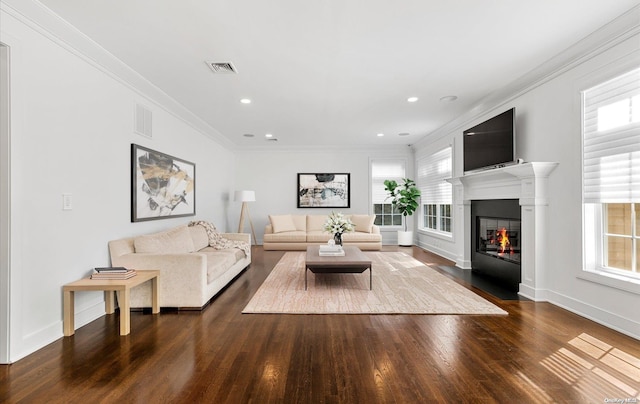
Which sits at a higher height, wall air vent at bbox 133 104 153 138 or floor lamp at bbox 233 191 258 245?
wall air vent at bbox 133 104 153 138

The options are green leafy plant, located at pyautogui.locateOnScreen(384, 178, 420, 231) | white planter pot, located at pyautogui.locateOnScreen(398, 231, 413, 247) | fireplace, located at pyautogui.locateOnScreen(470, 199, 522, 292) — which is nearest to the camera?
fireplace, located at pyautogui.locateOnScreen(470, 199, 522, 292)

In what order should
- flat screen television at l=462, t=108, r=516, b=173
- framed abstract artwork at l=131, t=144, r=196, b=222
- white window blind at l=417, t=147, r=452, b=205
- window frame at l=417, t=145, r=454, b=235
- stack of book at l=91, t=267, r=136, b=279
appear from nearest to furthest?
stack of book at l=91, t=267, r=136, b=279, framed abstract artwork at l=131, t=144, r=196, b=222, flat screen television at l=462, t=108, r=516, b=173, window frame at l=417, t=145, r=454, b=235, white window blind at l=417, t=147, r=452, b=205

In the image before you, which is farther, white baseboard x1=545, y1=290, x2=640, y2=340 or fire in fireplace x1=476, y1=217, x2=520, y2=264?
fire in fireplace x1=476, y1=217, x2=520, y2=264

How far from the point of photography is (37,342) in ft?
8.11

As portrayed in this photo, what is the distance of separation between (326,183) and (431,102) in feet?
14.0

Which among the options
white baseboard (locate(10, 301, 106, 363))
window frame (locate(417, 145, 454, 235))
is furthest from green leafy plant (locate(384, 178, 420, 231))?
white baseboard (locate(10, 301, 106, 363))

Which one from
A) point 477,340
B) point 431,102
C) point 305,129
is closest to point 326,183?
point 305,129

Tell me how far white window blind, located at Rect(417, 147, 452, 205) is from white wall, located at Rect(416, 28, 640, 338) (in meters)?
2.42

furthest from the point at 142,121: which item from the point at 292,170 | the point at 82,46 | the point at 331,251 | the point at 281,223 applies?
the point at 292,170

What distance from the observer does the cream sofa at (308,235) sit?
747 cm

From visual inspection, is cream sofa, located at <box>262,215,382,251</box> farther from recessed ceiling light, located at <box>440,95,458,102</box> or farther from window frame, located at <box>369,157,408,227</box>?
recessed ceiling light, located at <box>440,95,458,102</box>

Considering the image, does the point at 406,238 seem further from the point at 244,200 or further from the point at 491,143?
the point at 244,200

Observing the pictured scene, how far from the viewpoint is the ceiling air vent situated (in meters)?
3.38

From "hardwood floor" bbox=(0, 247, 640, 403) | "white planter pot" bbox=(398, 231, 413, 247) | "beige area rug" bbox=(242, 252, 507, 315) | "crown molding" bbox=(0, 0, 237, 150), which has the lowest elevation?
"hardwood floor" bbox=(0, 247, 640, 403)
